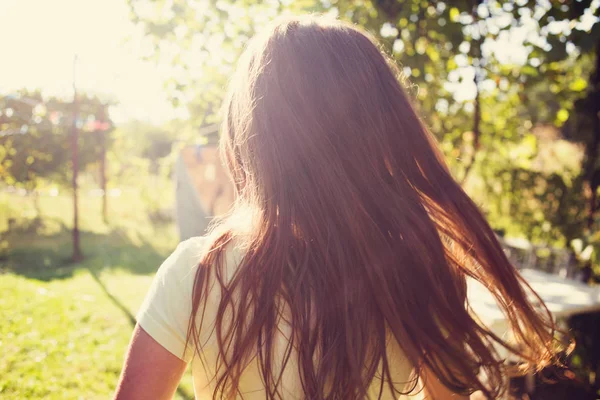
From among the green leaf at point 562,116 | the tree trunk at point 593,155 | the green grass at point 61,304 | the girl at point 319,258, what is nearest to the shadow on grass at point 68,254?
the green grass at point 61,304

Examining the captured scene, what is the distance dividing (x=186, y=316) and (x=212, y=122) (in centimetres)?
435

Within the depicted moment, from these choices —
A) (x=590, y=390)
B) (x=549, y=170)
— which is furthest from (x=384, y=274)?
(x=549, y=170)

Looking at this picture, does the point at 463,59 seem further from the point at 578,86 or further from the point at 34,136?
the point at 34,136

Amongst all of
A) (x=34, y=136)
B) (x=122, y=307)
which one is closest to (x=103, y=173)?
(x=34, y=136)

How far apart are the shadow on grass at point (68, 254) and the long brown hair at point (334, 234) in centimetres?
497

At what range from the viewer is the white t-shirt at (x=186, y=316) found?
1.01 meters

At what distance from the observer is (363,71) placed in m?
1.16

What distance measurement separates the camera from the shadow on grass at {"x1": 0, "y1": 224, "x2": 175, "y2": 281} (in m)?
5.55

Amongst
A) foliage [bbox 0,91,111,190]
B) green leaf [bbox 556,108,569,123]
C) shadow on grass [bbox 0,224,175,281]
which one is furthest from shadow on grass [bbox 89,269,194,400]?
green leaf [bbox 556,108,569,123]

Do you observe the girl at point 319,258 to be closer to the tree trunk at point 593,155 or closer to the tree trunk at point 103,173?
the tree trunk at point 593,155

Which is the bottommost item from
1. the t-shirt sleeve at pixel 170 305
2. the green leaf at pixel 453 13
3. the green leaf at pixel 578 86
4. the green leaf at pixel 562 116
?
the t-shirt sleeve at pixel 170 305

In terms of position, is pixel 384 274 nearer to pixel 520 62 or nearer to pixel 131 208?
pixel 520 62

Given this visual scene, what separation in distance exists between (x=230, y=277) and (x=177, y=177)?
10966 millimetres

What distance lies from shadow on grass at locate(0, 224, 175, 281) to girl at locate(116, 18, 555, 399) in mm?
4917
